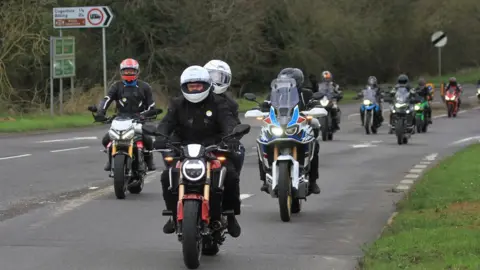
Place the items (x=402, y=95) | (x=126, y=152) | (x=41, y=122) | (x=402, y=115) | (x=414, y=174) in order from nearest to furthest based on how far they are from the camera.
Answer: (x=126, y=152), (x=414, y=174), (x=402, y=115), (x=402, y=95), (x=41, y=122)

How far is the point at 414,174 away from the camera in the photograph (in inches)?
695

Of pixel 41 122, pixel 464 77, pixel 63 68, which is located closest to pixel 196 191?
pixel 41 122

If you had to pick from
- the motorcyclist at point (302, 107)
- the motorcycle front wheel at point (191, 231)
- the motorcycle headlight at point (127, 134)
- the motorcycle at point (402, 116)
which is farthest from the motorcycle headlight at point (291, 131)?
the motorcycle at point (402, 116)

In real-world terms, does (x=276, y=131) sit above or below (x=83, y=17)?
below

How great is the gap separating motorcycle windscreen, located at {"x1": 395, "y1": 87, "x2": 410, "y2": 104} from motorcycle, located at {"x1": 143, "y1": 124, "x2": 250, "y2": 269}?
18132 millimetres

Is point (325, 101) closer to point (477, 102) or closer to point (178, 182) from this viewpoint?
point (178, 182)

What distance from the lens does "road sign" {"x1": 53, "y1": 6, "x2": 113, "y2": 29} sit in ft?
120

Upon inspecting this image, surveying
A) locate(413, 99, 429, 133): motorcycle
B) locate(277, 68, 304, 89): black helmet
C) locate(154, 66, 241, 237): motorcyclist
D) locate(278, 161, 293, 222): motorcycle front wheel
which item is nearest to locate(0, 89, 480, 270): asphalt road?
locate(278, 161, 293, 222): motorcycle front wheel

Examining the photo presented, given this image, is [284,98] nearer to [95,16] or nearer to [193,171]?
[193,171]

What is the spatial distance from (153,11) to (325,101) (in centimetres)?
2071

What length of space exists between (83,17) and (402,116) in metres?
14.6

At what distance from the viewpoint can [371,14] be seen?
61.4 meters

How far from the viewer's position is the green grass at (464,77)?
226 feet

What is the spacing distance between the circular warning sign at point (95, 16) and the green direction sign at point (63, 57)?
49.7 inches
